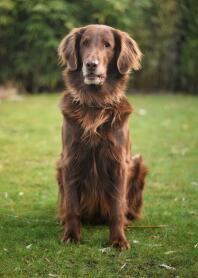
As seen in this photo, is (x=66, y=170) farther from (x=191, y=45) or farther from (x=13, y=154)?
(x=191, y=45)

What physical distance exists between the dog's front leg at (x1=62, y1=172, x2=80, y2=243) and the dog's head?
3.04 ft

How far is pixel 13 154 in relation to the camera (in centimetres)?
883

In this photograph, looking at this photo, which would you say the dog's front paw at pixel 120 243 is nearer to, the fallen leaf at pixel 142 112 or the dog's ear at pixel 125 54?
the dog's ear at pixel 125 54

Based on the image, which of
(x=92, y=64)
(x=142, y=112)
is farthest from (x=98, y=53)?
(x=142, y=112)

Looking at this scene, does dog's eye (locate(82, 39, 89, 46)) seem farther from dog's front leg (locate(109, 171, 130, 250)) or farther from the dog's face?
dog's front leg (locate(109, 171, 130, 250))

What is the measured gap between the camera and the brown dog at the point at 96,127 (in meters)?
4.83

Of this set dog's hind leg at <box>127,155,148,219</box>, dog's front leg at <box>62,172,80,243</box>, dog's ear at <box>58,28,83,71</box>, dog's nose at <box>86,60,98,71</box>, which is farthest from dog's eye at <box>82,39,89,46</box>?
dog's hind leg at <box>127,155,148,219</box>

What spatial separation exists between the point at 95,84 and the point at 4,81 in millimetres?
12819

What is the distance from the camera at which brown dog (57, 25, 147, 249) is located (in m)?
4.83

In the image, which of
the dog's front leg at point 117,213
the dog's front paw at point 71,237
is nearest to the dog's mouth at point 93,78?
the dog's front leg at point 117,213

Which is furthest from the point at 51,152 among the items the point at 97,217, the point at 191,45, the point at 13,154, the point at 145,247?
the point at 191,45

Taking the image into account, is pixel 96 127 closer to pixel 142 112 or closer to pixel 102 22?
pixel 142 112

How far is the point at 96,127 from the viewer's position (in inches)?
189

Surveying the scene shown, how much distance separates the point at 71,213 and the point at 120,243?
0.51 metres
